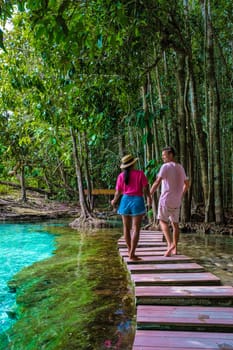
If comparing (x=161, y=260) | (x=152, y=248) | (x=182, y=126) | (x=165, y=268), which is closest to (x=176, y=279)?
(x=165, y=268)

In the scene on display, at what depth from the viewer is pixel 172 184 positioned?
5.14m

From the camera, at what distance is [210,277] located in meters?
4.03

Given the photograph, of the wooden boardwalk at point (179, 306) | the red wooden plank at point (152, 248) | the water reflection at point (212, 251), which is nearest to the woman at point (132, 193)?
the wooden boardwalk at point (179, 306)

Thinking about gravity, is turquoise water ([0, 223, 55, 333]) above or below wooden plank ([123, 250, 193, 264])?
below

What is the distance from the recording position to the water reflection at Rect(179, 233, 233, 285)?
15.8 ft

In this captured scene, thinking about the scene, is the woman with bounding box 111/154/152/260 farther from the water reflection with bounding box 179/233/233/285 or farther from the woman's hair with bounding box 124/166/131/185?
the water reflection with bounding box 179/233/233/285

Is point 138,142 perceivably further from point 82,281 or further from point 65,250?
point 82,281

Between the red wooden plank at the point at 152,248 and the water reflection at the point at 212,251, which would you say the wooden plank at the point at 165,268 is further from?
the red wooden plank at the point at 152,248

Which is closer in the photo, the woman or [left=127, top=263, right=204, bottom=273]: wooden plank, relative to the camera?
[left=127, top=263, right=204, bottom=273]: wooden plank

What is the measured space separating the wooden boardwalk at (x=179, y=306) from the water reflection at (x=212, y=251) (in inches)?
16.5

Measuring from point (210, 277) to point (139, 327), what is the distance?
146 cm

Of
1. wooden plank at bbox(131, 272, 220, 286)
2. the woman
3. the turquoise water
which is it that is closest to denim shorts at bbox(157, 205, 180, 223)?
the woman

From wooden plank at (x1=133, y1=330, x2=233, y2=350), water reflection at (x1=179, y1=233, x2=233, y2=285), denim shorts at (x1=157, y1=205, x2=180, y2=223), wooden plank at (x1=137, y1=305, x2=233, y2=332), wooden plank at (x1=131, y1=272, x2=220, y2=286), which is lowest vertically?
water reflection at (x1=179, y1=233, x2=233, y2=285)

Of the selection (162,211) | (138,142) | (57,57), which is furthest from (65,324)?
(138,142)
